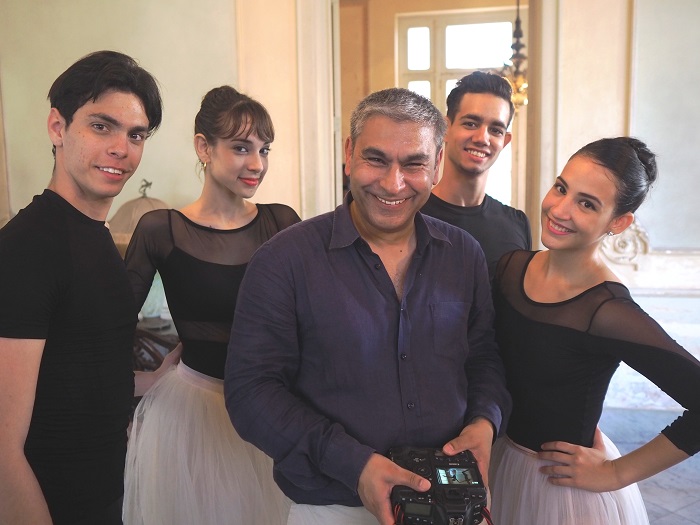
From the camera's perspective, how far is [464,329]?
1361mm

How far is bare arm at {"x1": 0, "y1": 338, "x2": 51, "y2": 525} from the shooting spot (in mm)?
1049

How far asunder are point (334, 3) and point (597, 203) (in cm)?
323

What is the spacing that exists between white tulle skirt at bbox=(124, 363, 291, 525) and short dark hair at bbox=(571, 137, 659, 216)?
1273 mm

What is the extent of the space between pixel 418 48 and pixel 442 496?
7.31 meters

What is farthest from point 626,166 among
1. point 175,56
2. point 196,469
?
point 175,56

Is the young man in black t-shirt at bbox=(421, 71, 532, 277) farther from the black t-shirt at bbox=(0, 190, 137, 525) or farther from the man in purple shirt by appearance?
the black t-shirt at bbox=(0, 190, 137, 525)

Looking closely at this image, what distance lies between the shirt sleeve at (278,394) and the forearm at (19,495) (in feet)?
1.24

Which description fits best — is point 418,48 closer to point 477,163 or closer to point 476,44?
point 476,44

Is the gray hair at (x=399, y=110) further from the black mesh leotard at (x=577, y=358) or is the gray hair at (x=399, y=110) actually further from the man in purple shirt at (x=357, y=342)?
the black mesh leotard at (x=577, y=358)

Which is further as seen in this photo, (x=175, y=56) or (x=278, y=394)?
(x=175, y=56)

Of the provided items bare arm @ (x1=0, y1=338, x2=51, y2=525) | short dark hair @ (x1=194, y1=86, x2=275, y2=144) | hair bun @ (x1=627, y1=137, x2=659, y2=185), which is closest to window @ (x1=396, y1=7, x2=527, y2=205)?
short dark hair @ (x1=194, y1=86, x2=275, y2=144)

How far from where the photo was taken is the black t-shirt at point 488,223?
2.08m

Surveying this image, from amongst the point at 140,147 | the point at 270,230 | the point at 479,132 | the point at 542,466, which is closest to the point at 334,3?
the point at 479,132

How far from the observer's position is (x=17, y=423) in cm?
107
